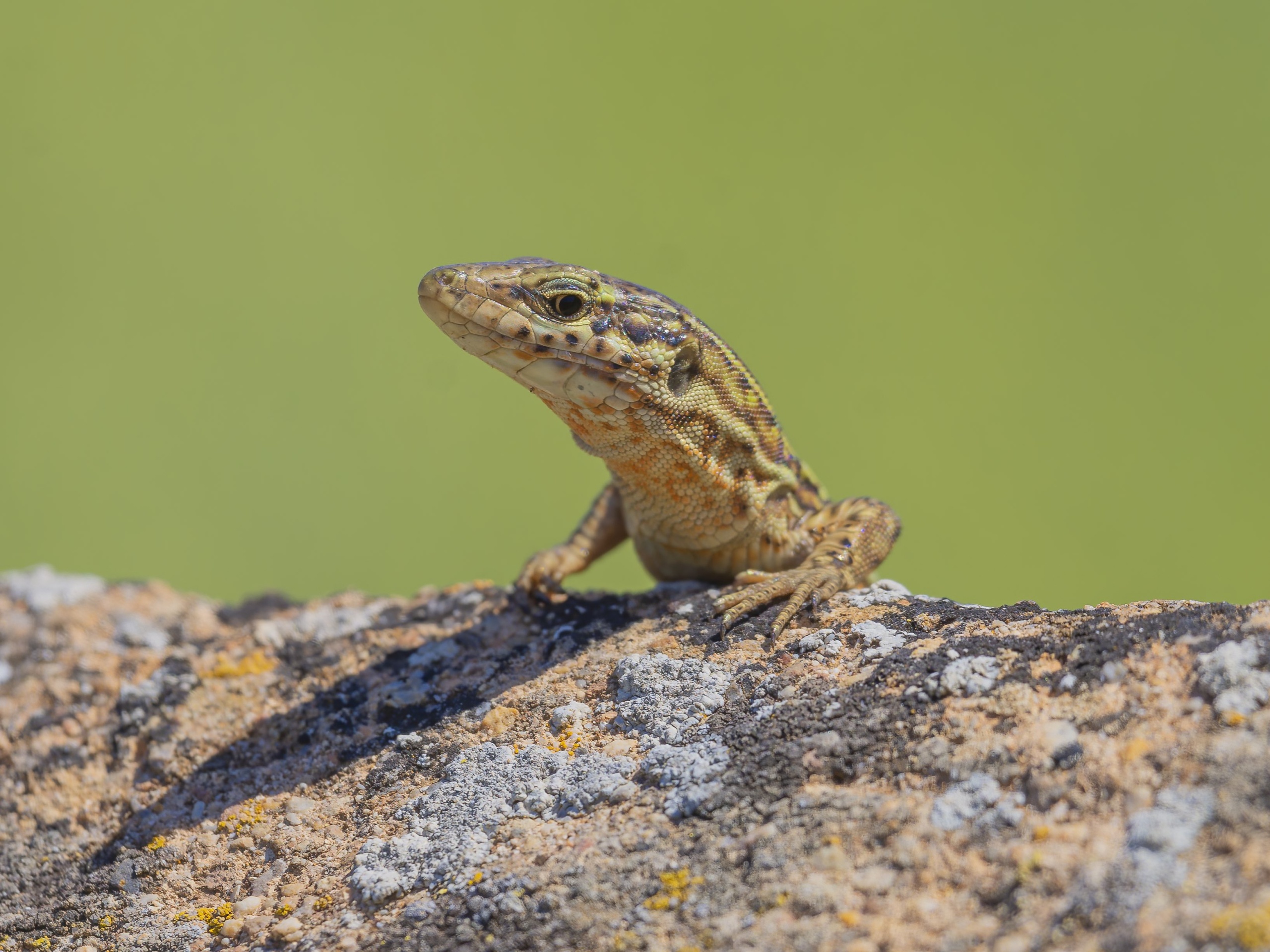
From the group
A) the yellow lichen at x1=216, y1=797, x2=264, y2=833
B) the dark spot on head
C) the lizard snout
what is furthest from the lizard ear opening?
the yellow lichen at x1=216, y1=797, x2=264, y2=833

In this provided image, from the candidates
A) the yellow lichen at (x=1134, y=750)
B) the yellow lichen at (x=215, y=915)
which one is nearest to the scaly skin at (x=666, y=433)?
the yellow lichen at (x=1134, y=750)

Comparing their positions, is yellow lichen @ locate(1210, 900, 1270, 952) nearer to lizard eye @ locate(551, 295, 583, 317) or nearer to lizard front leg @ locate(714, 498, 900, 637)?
lizard front leg @ locate(714, 498, 900, 637)

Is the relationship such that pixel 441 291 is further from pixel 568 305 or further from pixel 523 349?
pixel 568 305

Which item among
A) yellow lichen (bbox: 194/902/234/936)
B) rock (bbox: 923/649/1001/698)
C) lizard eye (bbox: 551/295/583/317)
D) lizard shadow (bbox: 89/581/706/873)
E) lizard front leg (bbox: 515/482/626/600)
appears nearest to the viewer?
rock (bbox: 923/649/1001/698)

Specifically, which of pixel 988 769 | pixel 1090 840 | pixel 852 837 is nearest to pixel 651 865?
pixel 852 837

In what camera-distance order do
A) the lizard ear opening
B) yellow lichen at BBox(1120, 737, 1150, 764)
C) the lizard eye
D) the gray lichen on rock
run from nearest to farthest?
yellow lichen at BBox(1120, 737, 1150, 764)
the gray lichen on rock
the lizard eye
the lizard ear opening

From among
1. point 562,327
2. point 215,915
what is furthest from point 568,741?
point 562,327
